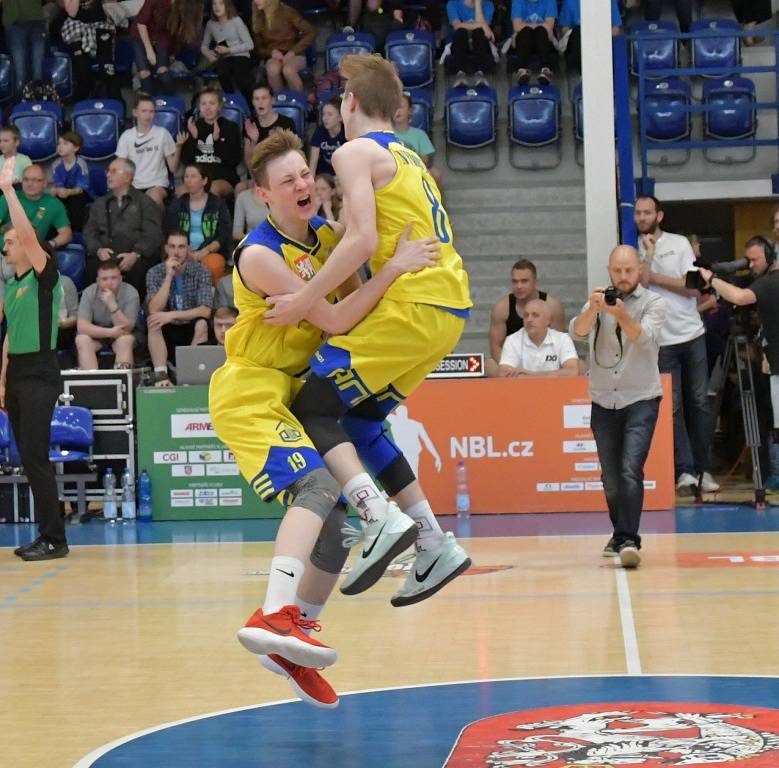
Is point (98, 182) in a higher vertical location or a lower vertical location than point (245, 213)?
higher

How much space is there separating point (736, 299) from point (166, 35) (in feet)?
26.7

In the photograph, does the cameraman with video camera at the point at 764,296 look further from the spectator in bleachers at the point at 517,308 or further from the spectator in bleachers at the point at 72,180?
the spectator in bleachers at the point at 72,180

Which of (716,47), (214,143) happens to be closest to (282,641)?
(214,143)

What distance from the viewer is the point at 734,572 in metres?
8.74

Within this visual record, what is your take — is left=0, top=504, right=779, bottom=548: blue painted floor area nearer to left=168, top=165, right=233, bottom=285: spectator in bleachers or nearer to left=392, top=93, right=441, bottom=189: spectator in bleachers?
left=168, top=165, right=233, bottom=285: spectator in bleachers

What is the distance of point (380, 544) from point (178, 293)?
8847 mm

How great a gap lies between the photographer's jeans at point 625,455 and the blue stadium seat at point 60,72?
9.54 m

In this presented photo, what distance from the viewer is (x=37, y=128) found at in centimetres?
1599

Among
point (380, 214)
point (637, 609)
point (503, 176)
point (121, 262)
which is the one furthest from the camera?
point (503, 176)

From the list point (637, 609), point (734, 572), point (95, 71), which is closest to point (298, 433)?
point (637, 609)

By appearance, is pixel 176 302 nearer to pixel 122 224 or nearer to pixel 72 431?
pixel 122 224

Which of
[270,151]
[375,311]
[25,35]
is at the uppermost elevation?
[25,35]

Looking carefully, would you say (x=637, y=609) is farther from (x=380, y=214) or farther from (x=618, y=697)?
(x=380, y=214)

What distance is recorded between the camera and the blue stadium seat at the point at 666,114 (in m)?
15.0
